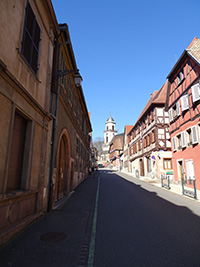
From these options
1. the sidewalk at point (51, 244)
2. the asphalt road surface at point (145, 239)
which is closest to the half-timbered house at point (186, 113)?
the asphalt road surface at point (145, 239)

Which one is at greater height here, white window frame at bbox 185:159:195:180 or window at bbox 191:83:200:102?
window at bbox 191:83:200:102

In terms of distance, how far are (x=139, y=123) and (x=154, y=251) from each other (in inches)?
1156

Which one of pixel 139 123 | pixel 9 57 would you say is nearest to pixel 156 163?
pixel 139 123

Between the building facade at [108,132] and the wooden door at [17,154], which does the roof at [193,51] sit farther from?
the building facade at [108,132]

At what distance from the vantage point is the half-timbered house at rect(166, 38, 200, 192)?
1366 cm

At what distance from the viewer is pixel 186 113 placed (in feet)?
50.6

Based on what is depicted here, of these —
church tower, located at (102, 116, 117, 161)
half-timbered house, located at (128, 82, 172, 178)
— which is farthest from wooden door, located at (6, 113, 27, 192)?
church tower, located at (102, 116, 117, 161)

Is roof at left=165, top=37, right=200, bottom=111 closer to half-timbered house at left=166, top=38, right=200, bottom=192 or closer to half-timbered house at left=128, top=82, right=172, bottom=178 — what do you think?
half-timbered house at left=166, top=38, right=200, bottom=192

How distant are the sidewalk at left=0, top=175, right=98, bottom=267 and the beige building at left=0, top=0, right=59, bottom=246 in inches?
12.8

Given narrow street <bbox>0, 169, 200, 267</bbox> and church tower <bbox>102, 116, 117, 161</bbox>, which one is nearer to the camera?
narrow street <bbox>0, 169, 200, 267</bbox>

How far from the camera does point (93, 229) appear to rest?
16.7ft

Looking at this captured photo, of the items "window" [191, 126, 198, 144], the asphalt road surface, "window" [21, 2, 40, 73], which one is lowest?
the asphalt road surface

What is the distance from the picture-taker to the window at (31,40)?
5289 mm

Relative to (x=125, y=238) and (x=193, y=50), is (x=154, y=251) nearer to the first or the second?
(x=125, y=238)
